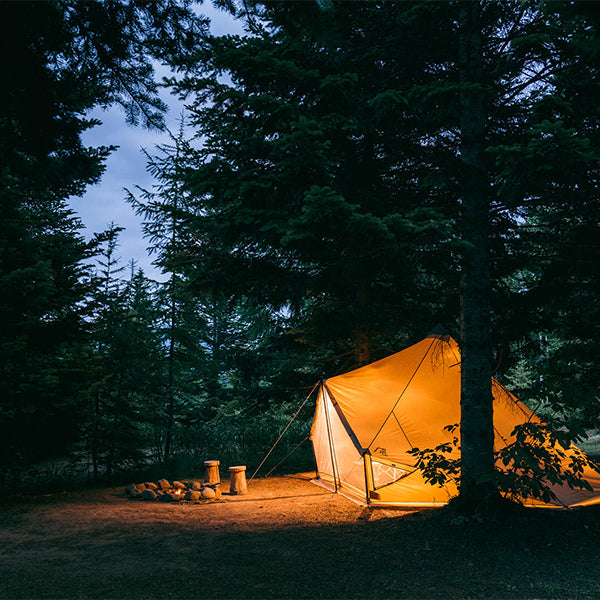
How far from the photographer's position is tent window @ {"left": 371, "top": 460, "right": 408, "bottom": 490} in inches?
262

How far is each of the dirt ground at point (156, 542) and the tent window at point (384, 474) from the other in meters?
0.55

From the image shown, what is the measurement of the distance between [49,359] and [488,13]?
28.8 feet

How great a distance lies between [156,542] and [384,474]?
3.43 m

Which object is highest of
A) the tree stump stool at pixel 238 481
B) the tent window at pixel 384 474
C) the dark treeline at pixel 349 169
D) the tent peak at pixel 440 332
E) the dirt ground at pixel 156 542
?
the dark treeline at pixel 349 169

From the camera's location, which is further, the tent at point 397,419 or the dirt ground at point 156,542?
the tent at point 397,419

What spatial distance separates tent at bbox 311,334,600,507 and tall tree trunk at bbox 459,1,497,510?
1.36m

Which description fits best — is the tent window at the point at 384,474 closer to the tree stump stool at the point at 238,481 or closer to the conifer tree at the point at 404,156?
the conifer tree at the point at 404,156

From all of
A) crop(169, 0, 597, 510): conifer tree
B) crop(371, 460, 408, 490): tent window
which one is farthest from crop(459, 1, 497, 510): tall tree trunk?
crop(371, 460, 408, 490): tent window

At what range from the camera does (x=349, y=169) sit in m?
6.34

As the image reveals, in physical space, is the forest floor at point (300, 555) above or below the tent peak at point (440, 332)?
below

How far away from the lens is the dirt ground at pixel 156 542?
148 inches

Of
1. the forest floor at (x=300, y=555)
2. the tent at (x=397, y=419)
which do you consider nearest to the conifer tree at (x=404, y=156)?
the forest floor at (x=300, y=555)

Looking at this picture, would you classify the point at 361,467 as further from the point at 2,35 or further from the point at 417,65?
the point at 2,35

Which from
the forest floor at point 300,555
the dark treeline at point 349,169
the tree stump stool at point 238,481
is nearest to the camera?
the dark treeline at point 349,169
